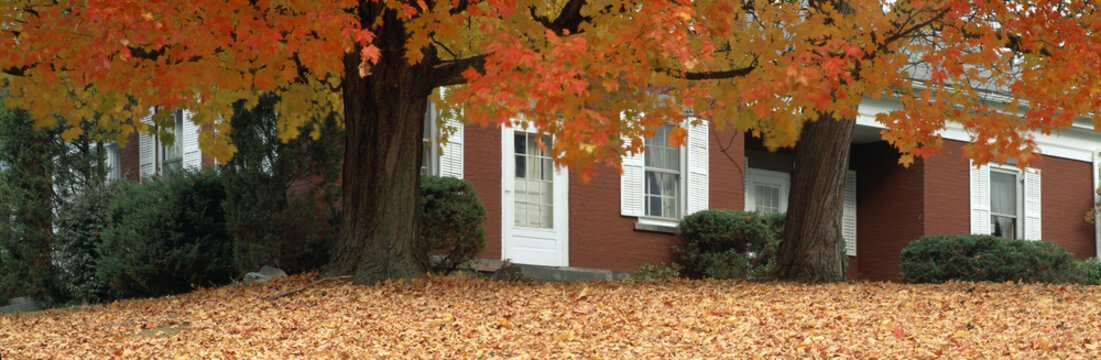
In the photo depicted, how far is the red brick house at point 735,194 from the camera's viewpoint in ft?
50.3

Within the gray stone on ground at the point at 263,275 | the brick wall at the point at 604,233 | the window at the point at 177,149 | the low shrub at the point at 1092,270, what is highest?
the window at the point at 177,149

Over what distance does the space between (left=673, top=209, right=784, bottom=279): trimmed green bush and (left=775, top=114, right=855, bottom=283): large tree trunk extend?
11.5ft

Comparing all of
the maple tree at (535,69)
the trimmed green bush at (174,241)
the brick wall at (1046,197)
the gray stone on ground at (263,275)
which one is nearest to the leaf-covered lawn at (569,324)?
the gray stone on ground at (263,275)

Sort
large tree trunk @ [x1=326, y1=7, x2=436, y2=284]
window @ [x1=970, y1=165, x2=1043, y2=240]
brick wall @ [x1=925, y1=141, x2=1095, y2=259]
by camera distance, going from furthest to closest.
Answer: window @ [x1=970, y1=165, x2=1043, y2=240] < brick wall @ [x1=925, y1=141, x2=1095, y2=259] < large tree trunk @ [x1=326, y1=7, x2=436, y2=284]

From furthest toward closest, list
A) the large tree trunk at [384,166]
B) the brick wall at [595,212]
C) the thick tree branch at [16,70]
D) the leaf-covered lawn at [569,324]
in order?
1. the brick wall at [595,212]
2. the large tree trunk at [384,166]
3. the thick tree branch at [16,70]
4. the leaf-covered lawn at [569,324]

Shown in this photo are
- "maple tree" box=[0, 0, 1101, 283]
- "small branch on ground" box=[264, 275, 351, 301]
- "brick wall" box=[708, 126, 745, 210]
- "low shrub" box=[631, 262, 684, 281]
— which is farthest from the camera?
"brick wall" box=[708, 126, 745, 210]

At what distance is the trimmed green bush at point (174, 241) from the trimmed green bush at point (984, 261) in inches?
368

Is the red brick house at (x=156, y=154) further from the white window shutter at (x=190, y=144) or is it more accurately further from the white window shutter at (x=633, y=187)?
the white window shutter at (x=633, y=187)

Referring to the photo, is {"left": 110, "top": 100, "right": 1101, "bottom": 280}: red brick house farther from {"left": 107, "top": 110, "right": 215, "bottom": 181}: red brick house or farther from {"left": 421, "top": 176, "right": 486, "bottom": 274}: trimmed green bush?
{"left": 421, "top": 176, "right": 486, "bottom": 274}: trimmed green bush

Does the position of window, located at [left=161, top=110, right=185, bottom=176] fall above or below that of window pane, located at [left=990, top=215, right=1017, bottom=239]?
above

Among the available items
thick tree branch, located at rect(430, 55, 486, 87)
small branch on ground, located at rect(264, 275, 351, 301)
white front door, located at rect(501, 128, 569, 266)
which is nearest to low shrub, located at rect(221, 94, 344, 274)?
small branch on ground, located at rect(264, 275, 351, 301)

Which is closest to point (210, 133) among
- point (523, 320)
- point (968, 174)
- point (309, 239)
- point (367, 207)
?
point (309, 239)

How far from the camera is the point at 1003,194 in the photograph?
20.8 metres

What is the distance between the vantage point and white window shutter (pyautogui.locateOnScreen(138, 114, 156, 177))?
642 inches
